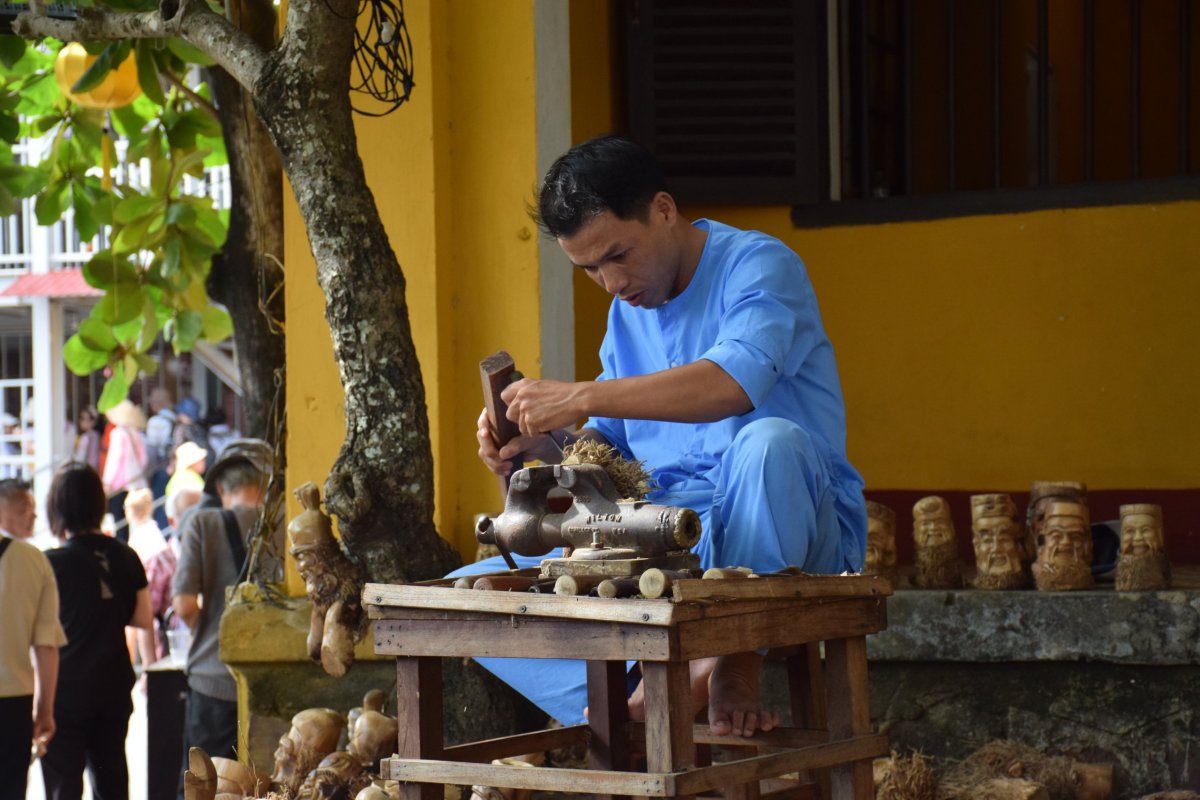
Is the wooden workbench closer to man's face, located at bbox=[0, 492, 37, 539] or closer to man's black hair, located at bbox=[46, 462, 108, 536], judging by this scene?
man's black hair, located at bbox=[46, 462, 108, 536]

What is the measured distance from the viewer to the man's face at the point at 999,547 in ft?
13.3

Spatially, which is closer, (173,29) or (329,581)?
(329,581)

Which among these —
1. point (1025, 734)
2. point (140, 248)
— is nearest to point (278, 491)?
point (140, 248)

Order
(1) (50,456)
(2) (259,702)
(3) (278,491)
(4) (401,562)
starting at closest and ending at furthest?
1. (4) (401,562)
2. (2) (259,702)
3. (3) (278,491)
4. (1) (50,456)

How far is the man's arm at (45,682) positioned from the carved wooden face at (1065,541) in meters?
3.70

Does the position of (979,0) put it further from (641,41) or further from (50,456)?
(50,456)

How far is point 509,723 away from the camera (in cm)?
393

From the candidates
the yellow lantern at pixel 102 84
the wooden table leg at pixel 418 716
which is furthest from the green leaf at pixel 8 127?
the wooden table leg at pixel 418 716

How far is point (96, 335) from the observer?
6.30 metres

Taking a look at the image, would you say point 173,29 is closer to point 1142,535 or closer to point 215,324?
point 215,324

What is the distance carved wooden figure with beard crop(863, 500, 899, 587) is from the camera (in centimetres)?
420

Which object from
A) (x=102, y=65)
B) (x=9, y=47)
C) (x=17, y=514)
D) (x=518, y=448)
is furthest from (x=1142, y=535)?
(x=17, y=514)

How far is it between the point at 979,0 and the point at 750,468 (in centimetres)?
424

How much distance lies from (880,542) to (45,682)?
3.28 m
